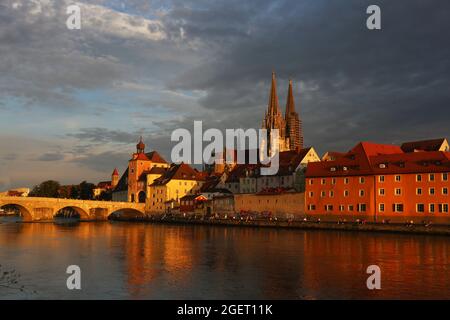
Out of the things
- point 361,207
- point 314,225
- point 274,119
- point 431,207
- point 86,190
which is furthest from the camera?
point 86,190

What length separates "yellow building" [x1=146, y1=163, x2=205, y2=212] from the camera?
116m

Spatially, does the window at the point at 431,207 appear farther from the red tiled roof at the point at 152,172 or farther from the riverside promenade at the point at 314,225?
the red tiled roof at the point at 152,172

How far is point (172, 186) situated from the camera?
116875 mm

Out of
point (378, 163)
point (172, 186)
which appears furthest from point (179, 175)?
point (378, 163)

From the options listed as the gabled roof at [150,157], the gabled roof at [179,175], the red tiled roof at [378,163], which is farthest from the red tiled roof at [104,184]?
the red tiled roof at [378,163]

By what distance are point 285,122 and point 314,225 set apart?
87873mm

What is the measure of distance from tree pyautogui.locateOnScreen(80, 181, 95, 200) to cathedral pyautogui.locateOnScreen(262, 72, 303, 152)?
59593 millimetres

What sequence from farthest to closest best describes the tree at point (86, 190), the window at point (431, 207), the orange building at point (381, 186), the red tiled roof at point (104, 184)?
the red tiled roof at point (104, 184)
the tree at point (86, 190)
the orange building at point (381, 186)
the window at point (431, 207)

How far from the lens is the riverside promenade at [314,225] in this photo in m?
62.0

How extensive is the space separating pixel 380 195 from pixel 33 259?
156 ft

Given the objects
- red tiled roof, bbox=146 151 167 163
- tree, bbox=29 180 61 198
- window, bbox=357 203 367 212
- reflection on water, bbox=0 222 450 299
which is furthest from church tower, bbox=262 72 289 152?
reflection on water, bbox=0 222 450 299

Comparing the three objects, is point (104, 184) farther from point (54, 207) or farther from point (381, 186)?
point (381, 186)

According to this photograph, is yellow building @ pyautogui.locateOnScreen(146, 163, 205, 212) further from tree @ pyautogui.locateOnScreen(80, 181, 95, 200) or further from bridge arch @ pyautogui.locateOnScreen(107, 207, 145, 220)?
tree @ pyautogui.locateOnScreen(80, 181, 95, 200)
